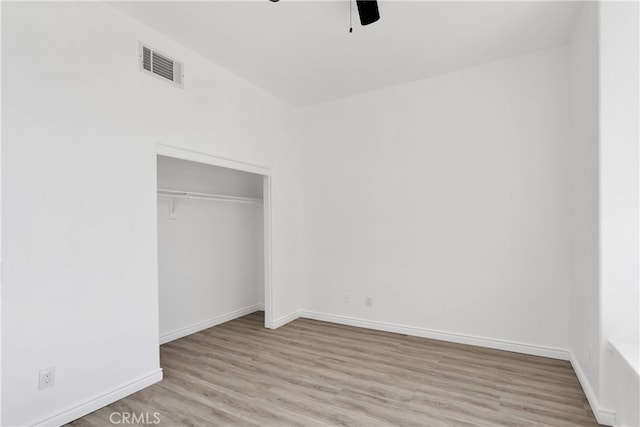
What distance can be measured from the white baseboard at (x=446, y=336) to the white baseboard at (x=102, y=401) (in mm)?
2244

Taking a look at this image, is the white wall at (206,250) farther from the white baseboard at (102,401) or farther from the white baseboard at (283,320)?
the white baseboard at (102,401)

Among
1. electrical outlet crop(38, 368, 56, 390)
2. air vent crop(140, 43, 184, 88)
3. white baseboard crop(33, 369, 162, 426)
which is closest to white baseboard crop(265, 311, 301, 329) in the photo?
white baseboard crop(33, 369, 162, 426)

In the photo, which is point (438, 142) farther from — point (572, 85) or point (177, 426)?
point (177, 426)

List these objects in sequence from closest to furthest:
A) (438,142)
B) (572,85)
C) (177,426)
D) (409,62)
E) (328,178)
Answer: (177,426) → (572,85) → (409,62) → (438,142) → (328,178)

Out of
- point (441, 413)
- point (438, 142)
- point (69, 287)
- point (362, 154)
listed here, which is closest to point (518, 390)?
point (441, 413)

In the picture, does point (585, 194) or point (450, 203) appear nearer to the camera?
point (585, 194)

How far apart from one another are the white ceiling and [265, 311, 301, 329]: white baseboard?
2856mm

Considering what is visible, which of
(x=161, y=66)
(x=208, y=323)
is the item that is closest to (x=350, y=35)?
(x=161, y=66)

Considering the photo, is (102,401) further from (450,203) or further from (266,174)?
(450,203)

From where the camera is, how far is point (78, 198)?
237 cm

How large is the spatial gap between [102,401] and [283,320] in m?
2.22

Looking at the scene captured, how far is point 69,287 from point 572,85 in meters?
4.27

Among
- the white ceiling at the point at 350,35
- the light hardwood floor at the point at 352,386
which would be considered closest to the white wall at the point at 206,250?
the light hardwood floor at the point at 352,386

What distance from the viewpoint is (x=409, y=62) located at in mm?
3523
